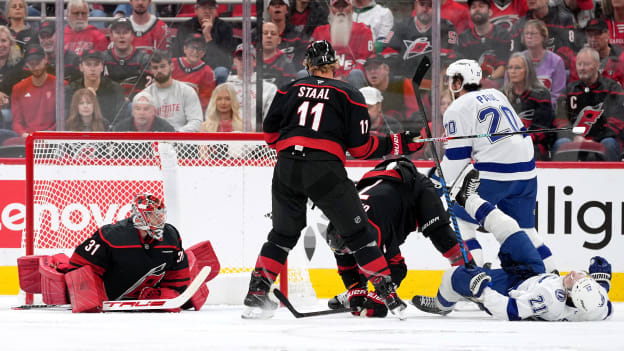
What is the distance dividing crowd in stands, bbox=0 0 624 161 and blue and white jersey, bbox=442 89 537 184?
130 cm

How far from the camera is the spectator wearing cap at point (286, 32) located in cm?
596

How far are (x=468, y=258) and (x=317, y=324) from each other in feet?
3.66

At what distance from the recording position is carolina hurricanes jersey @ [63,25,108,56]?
5.91 m

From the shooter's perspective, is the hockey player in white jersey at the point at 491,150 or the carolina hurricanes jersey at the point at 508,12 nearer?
the hockey player in white jersey at the point at 491,150

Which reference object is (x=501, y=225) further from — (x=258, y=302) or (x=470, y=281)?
(x=258, y=302)

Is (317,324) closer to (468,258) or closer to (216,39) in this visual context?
(468,258)

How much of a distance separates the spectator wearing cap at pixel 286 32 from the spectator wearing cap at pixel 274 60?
0.08 ft

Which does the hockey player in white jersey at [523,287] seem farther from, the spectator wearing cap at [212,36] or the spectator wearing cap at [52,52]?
the spectator wearing cap at [52,52]

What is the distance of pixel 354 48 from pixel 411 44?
0.38 metres

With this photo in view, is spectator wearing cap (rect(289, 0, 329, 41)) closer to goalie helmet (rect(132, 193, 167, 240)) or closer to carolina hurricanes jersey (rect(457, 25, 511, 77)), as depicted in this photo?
carolina hurricanes jersey (rect(457, 25, 511, 77))

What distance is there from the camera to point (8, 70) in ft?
19.3

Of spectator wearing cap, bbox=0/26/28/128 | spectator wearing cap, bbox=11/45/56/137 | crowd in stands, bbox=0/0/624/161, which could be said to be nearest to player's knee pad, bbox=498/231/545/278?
crowd in stands, bbox=0/0/624/161

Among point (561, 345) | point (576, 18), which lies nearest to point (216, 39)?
point (576, 18)

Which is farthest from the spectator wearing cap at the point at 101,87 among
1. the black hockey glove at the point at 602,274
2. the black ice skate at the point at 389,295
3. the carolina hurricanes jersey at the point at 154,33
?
the black hockey glove at the point at 602,274
